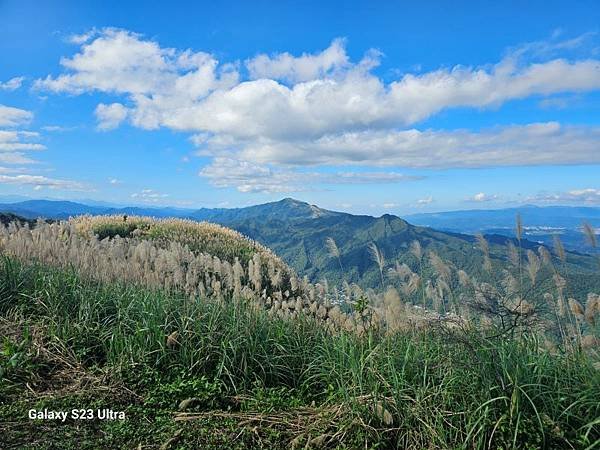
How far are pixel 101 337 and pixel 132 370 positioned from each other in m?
0.66

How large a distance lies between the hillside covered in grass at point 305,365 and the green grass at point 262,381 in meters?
0.01

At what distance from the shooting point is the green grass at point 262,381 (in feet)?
11.2

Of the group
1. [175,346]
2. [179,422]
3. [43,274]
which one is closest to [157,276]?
[43,274]

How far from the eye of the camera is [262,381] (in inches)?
177

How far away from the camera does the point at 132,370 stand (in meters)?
4.53

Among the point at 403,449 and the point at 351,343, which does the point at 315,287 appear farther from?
the point at 403,449

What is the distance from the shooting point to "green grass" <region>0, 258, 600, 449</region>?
3.43m

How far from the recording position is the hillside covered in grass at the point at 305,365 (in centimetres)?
347

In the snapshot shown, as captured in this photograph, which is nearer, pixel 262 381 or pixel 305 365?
pixel 262 381

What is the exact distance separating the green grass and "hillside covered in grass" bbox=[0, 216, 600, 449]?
0.01 meters

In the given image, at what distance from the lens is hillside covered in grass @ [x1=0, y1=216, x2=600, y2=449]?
3469 millimetres

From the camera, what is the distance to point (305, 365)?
4.72 meters

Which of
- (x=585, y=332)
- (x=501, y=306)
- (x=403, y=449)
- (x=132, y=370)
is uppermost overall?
(x=501, y=306)

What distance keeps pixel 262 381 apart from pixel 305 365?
0.47 meters
